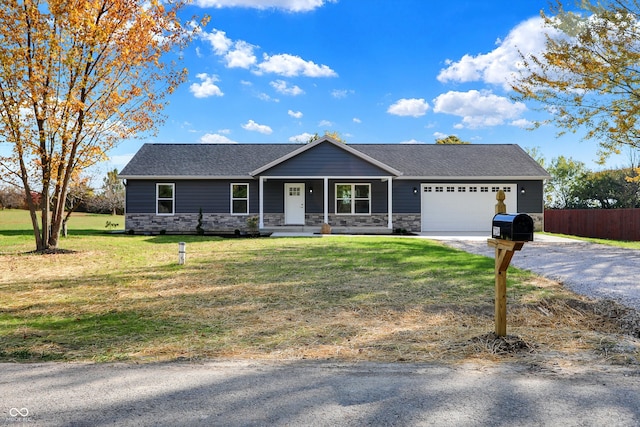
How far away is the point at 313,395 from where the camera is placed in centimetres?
269

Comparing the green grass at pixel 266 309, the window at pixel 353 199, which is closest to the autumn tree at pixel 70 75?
the green grass at pixel 266 309

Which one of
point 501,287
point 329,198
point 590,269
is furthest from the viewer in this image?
point 329,198

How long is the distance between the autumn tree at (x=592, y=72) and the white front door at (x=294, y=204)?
32.8ft

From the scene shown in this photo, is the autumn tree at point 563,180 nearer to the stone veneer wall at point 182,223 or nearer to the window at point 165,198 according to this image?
the stone veneer wall at point 182,223

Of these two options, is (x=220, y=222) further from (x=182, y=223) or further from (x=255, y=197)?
(x=255, y=197)

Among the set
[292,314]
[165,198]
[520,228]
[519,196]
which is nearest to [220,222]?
[165,198]

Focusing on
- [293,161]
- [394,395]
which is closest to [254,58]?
[293,161]

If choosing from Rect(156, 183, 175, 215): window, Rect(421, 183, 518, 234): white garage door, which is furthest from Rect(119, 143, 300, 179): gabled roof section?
Rect(421, 183, 518, 234): white garage door

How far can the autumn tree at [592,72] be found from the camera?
12.6 meters

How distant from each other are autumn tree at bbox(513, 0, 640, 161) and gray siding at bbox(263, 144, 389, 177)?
22.3 feet

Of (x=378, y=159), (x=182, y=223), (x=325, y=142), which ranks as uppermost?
(x=325, y=142)

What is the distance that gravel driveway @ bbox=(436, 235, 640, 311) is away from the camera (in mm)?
6211

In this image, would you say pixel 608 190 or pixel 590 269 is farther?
pixel 608 190

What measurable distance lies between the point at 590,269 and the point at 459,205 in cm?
1138
